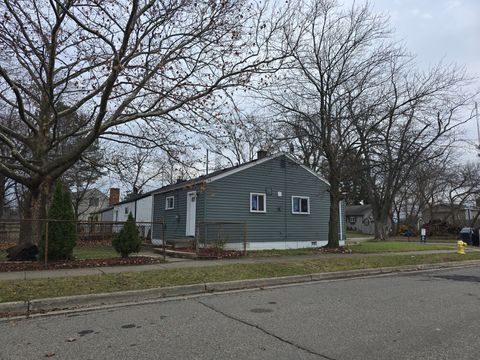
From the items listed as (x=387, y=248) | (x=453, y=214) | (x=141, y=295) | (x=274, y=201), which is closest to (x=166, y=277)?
(x=141, y=295)

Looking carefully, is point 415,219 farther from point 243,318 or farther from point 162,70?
point 243,318

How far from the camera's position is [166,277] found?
33.1ft

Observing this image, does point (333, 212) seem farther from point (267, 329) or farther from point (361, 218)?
point (361, 218)

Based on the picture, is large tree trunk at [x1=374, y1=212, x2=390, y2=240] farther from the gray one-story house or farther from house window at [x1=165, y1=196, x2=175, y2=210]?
house window at [x1=165, y1=196, x2=175, y2=210]

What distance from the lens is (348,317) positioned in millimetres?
6766

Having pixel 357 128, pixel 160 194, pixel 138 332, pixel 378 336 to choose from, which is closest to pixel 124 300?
pixel 138 332

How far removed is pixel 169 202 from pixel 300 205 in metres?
7.51

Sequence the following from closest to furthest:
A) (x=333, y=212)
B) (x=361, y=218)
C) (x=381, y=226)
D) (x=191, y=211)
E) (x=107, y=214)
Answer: (x=333, y=212)
(x=191, y=211)
(x=381, y=226)
(x=107, y=214)
(x=361, y=218)

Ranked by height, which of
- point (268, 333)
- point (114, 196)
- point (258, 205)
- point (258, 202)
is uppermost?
point (114, 196)

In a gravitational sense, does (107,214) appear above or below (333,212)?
above

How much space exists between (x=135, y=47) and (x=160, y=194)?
40.1ft

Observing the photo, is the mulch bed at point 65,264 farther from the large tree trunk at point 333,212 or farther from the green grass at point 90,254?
the large tree trunk at point 333,212

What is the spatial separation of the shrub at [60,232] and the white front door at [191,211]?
752 centimetres

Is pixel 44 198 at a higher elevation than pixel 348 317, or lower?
higher
